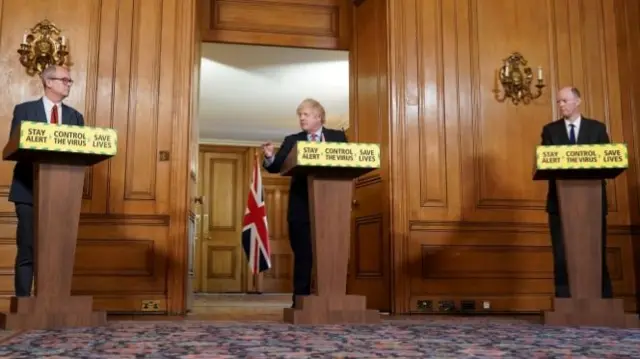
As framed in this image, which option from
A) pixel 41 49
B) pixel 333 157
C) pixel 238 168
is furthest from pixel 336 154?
pixel 238 168

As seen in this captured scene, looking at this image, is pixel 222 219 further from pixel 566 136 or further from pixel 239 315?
pixel 566 136

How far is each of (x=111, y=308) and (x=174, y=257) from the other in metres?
0.52

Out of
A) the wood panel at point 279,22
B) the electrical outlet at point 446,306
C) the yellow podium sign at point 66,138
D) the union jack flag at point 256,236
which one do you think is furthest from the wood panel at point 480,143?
the yellow podium sign at point 66,138

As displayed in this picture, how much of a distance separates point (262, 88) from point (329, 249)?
5795mm

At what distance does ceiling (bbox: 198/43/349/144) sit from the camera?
773 cm

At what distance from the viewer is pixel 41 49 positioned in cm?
457

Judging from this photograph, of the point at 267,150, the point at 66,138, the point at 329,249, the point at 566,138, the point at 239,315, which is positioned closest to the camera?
the point at 66,138

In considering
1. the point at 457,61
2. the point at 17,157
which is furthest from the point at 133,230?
the point at 457,61

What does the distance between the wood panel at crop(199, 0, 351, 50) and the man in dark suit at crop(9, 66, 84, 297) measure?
2300 millimetres

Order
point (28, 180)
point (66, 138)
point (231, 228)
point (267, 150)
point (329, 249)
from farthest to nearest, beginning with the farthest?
1. point (231, 228)
2. point (267, 150)
3. point (329, 249)
4. point (28, 180)
5. point (66, 138)

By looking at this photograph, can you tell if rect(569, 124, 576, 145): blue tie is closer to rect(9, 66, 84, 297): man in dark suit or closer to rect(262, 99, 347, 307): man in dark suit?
rect(262, 99, 347, 307): man in dark suit

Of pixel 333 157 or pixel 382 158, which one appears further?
pixel 382 158

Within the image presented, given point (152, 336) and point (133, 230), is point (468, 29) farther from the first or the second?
point (152, 336)

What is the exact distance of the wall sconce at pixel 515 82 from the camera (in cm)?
513
